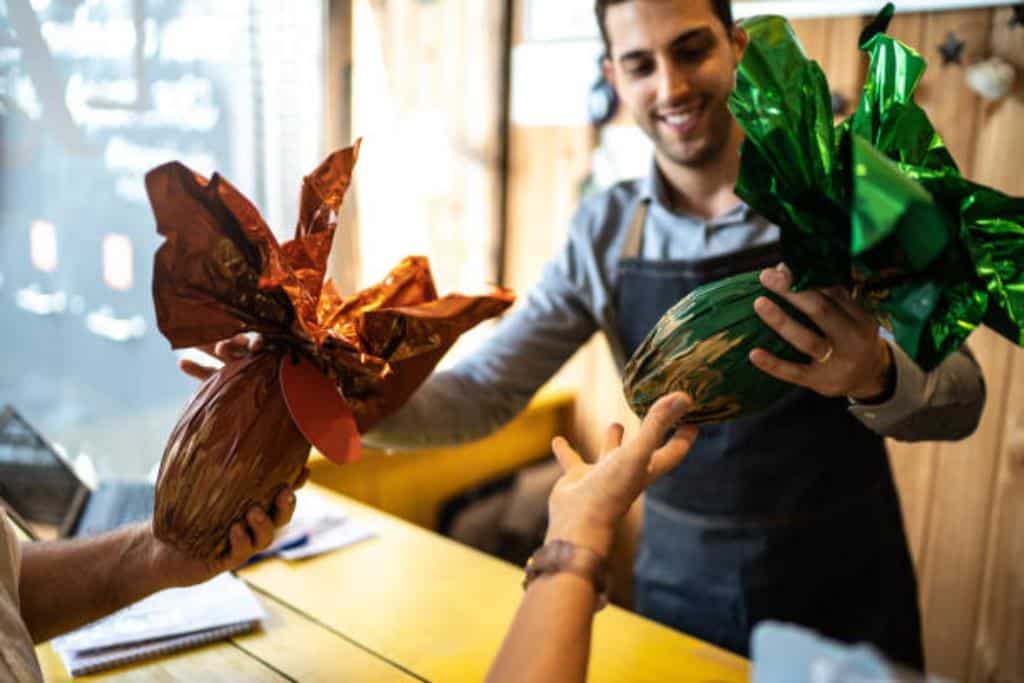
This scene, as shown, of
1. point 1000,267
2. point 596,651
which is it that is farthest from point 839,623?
point 1000,267

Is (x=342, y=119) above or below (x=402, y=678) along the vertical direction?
above

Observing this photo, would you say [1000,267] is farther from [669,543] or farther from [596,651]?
[669,543]

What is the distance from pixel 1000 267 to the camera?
852mm

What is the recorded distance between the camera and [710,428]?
5.41 feet

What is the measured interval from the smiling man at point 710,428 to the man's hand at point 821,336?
2.05 ft

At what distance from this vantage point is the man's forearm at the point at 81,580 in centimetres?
106

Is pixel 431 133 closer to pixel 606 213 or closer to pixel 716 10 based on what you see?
pixel 606 213

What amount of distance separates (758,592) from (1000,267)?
95 centimetres

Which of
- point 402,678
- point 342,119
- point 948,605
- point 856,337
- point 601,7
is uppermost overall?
point 601,7

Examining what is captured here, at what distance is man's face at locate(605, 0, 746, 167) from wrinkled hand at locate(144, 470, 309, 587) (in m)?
0.94

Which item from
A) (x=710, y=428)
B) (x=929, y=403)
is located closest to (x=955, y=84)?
(x=710, y=428)

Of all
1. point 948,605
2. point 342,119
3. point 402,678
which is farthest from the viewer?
point 342,119

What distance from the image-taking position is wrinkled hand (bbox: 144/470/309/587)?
103 cm

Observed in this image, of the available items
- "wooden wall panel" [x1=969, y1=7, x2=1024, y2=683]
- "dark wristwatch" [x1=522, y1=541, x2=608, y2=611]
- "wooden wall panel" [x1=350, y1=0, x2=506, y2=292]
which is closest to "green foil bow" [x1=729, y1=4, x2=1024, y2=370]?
"dark wristwatch" [x1=522, y1=541, x2=608, y2=611]
